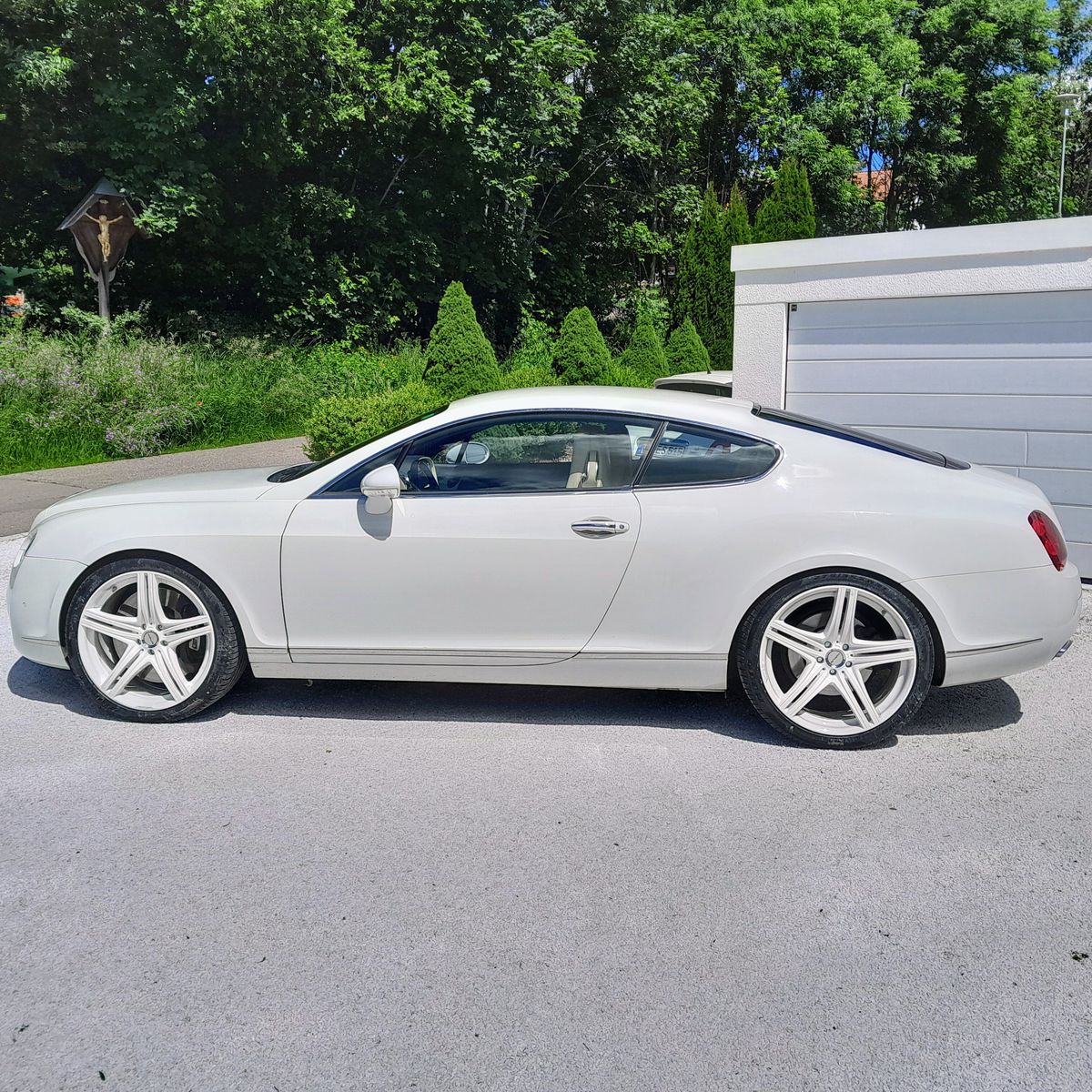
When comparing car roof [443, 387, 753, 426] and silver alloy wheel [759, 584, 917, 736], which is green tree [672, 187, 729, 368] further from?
silver alloy wheel [759, 584, 917, 736]

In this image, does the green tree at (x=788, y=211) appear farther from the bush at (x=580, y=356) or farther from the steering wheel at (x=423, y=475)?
the steering wheel at (x=423, y=475)

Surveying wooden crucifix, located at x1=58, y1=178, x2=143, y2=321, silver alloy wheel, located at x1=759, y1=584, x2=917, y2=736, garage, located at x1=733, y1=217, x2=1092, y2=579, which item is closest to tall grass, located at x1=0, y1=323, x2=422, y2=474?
wooden crucifix, located at x1=58, y1=178, x2=143, y2=321

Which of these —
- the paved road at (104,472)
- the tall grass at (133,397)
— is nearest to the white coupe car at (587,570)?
the paved road at (104,472)

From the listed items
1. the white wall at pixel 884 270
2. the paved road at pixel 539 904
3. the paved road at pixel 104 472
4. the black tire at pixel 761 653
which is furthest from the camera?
the paved road at pixel 104 472

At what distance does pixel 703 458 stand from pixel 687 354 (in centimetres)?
1531

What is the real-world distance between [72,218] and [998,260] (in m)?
14.7

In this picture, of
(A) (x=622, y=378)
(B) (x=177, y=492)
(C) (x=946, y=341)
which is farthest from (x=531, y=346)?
(B) (x=177, y=492)

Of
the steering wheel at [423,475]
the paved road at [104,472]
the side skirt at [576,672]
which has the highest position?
the steering wheel at [423,475]

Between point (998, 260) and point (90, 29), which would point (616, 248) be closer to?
point (90, 29)

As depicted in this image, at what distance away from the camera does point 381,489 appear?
4.43 metres

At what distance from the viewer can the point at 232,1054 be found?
2.49 meters

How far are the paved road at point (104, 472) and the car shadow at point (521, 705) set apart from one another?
197 inches

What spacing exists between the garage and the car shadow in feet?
9.46

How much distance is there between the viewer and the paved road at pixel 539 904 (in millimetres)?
2506
